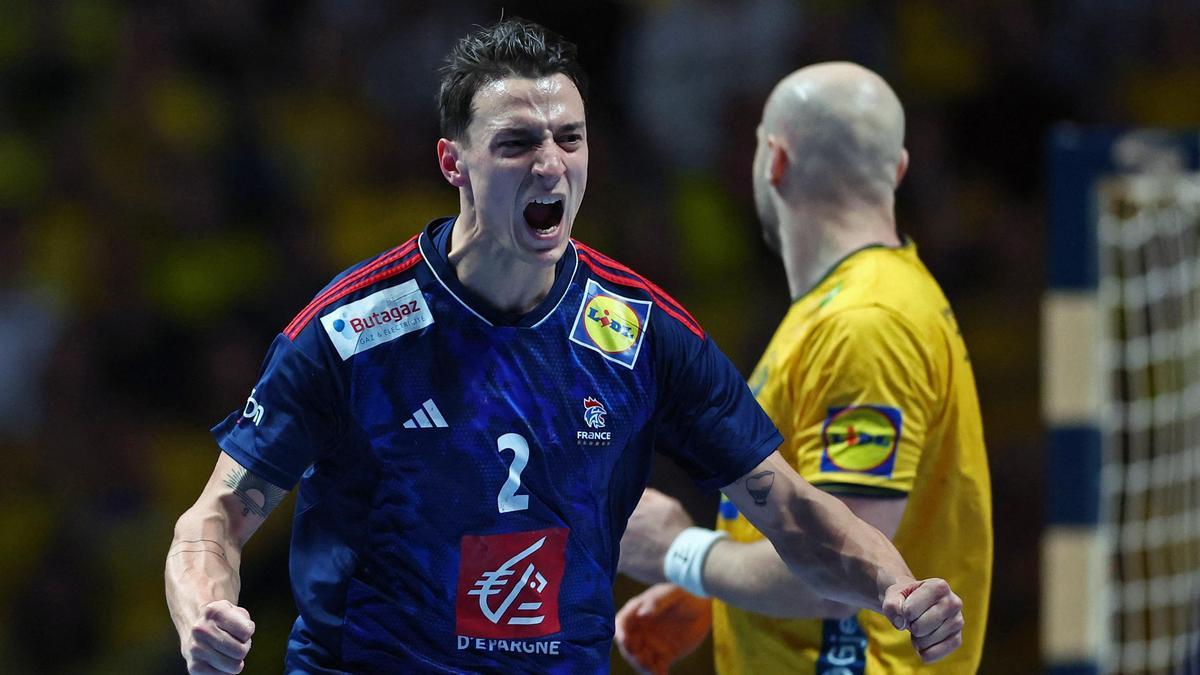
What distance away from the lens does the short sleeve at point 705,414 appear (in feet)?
9.81

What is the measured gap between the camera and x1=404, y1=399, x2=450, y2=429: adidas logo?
281 cm

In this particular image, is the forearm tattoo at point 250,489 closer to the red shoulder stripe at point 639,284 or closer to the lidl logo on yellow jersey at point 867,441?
the red shoulder stripe at point 639,284

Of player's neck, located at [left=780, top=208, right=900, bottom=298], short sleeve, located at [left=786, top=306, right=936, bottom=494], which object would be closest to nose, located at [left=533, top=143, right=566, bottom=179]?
short sleeve, located at [left=786, top=306, right=936, bottom=494]

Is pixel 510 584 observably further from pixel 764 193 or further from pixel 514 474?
pixel 764 193

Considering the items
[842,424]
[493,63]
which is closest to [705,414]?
[842,424]

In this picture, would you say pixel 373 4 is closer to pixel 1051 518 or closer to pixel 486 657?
pixel 1051 518

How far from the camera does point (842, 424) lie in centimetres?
324

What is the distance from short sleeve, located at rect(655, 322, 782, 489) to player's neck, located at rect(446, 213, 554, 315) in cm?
26

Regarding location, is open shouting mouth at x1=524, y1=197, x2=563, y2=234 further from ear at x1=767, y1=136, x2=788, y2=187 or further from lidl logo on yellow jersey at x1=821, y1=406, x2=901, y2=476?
Answer: ear at x1=767, y1=136, x2=788, y2=187

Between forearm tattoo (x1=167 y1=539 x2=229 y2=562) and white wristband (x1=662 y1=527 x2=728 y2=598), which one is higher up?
forearm tattoo (x1=167 y1=539 x2=229 y2=562)

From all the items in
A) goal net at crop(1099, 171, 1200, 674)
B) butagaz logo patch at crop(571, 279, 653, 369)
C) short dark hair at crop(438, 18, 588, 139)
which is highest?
short dark hair at crop(438, 18, 588, 139)

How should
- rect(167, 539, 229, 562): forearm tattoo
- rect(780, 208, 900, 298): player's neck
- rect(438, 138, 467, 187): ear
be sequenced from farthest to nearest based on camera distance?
rect(780, 208, 900, 298): player's neck, rect(438, 138, 467, 187): ear, rect(167, 539, 229, 562): forearm tattoo

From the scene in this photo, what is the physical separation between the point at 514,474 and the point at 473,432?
0.11 m

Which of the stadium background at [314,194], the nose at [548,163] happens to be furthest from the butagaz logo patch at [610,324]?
the stadium background at [314,194]
